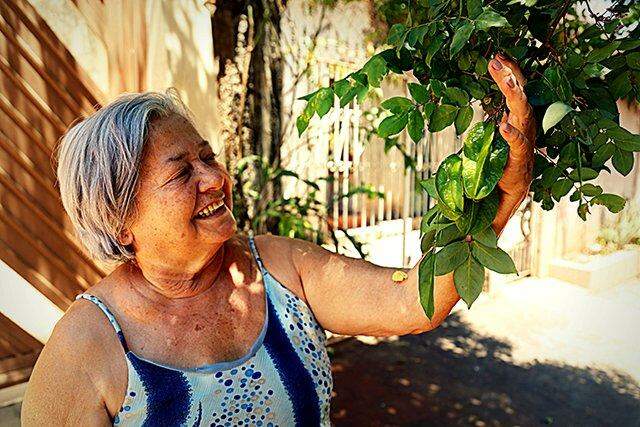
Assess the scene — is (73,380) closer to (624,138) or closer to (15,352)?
(624,138)

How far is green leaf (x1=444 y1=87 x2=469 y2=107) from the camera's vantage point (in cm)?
106

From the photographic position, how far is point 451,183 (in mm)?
979

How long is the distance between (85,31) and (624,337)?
5.39 meters

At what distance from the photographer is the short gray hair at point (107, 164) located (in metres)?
1.50

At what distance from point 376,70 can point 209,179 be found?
0.62 metres

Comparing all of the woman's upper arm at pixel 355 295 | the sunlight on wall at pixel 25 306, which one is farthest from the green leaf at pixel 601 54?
the sunlight on wall at pixel 25 306

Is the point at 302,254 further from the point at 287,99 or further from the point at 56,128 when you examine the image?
the point at 287,99

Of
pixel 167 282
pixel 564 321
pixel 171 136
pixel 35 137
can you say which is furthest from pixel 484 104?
pixel 564 321

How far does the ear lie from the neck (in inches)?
3.3

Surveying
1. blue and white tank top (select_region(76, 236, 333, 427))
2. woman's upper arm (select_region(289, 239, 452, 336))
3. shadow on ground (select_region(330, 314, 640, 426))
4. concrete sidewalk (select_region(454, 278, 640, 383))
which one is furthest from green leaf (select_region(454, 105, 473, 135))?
concrete sidewalk (select_region(454, 278, 640, 383))

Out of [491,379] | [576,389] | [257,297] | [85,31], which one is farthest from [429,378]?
[85,31]

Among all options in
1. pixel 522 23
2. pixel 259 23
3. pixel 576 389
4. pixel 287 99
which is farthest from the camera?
pixel 287 99

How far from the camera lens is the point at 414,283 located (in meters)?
1.57

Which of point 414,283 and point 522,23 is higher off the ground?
point 522,23
